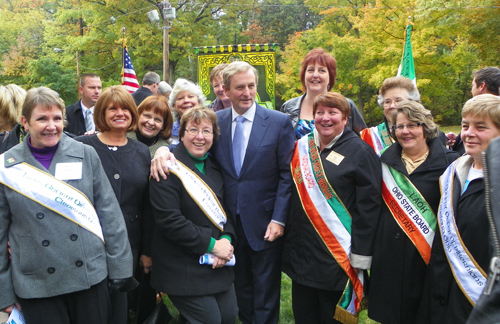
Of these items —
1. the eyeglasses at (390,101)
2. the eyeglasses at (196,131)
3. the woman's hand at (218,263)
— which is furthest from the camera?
the eyeglasses at (390,101)

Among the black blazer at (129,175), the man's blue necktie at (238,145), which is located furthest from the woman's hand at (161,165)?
the man's blue necktie at (238,145)

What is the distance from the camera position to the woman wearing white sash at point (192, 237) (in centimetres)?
266

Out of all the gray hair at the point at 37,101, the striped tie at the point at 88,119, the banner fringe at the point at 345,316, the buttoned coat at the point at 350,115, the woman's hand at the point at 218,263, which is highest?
the gray hair at the point at 37,101

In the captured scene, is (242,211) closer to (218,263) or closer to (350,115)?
(218,263)

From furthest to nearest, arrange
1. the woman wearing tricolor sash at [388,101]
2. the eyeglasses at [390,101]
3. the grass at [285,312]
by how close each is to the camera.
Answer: the grass at [285,312], the eyeglasses at [390,101], the woman wearing tricolor sash at [388,101]

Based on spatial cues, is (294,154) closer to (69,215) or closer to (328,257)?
(328,257)

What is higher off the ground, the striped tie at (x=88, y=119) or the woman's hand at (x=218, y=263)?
the striped tie at (x=88, y=119)

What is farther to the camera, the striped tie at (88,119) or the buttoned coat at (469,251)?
the striped tie at (88,119)

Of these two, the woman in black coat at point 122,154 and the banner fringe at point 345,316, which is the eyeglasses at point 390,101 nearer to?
the banner fringe at point 345,316

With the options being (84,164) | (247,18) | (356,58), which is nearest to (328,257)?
(84,164)

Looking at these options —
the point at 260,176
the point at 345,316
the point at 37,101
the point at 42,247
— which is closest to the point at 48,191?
the point at 42,247

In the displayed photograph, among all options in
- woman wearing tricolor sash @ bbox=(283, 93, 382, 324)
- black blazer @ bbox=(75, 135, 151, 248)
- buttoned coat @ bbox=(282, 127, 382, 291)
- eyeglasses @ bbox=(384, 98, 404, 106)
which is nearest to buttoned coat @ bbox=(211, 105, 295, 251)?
woman wearing tricolor sash @ bbox=(283, 93, 382, 324)

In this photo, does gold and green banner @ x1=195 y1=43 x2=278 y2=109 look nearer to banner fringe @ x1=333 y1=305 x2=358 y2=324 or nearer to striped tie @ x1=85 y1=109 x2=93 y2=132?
striped tie @ x1=85 y1=109 x2=93 y2=132

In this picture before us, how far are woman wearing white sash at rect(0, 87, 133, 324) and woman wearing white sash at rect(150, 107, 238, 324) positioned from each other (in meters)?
0.29
